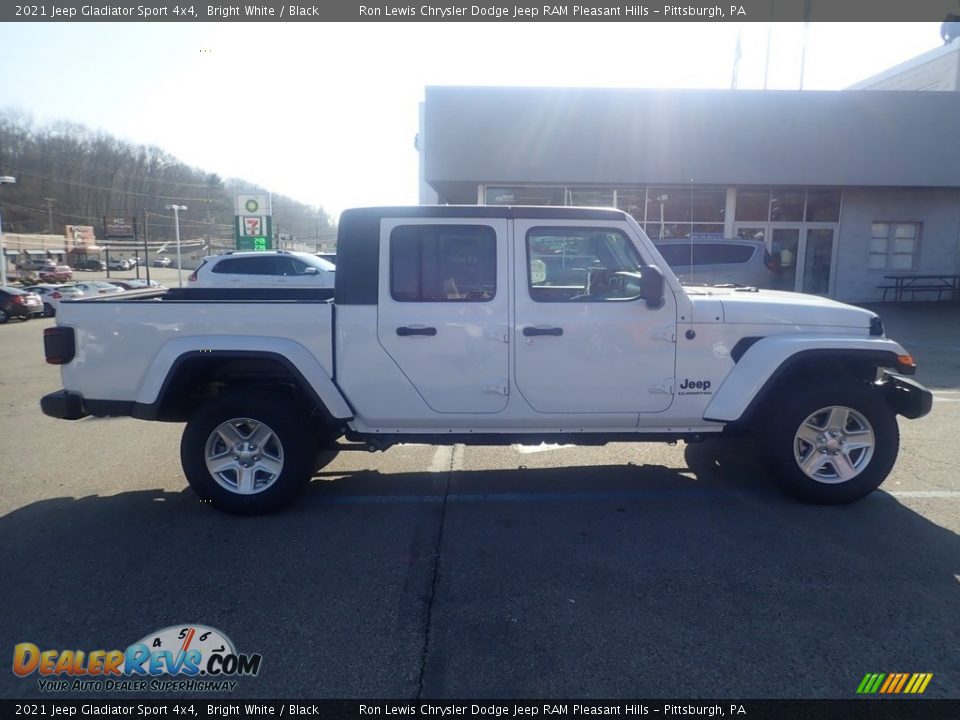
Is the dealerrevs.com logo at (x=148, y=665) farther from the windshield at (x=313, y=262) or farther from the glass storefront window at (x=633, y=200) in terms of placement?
the glass storefront window at (x=633, y=200)

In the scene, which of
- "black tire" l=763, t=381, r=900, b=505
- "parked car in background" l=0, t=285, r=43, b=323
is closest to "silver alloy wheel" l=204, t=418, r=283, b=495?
"black tire" l=763, t=381, r=900, b=505

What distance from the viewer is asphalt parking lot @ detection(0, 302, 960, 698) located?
285 cm

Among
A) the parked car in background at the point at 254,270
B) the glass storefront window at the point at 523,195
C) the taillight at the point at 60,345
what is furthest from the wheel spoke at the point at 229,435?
the glass storefront window at the point at 523,195

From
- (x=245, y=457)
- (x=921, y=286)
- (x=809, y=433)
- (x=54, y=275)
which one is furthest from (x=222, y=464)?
(x=54, y=275)

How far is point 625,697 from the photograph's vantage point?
2656 mm

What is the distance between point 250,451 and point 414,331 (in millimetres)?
1428

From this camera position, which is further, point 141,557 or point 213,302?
point 213,302

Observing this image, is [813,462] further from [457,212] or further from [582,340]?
[457,212]

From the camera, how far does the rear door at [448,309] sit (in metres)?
4.46

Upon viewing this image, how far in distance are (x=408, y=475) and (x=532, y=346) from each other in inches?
68.9

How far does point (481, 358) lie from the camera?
4480mm

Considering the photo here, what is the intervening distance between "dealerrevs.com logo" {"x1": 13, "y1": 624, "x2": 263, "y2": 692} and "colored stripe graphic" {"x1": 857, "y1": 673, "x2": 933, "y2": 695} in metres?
2.56
